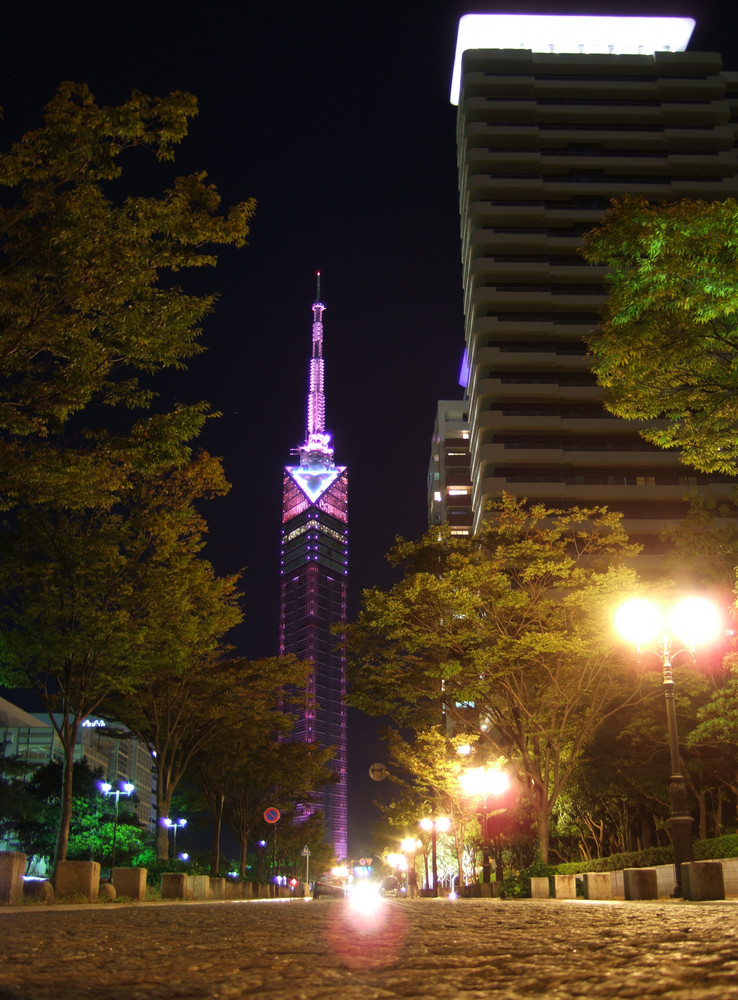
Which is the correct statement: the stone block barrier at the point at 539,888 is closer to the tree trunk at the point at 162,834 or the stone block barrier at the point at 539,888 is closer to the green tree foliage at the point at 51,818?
the tree trunk at the point at 162,834

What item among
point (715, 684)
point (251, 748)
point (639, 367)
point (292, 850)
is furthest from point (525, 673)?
point (292, 850)

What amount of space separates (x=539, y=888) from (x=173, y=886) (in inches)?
365

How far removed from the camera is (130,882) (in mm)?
19609

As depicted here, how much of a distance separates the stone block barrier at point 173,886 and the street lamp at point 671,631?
12.7 meters

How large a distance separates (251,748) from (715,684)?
19701mm

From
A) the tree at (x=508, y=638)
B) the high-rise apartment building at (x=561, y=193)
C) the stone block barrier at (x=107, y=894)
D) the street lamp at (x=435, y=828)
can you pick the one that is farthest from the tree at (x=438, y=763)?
the high-rise apartment building at (x=561, y=193)

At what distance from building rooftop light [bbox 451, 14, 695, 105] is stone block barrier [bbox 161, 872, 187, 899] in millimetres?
83071

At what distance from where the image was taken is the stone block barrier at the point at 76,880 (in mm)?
17109

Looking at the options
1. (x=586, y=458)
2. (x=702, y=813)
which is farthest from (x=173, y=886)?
(x=586, y=458)

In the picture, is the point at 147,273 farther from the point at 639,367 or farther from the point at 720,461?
the point at 720,461

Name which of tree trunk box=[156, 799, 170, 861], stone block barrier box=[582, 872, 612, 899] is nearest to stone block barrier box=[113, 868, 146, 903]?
tree trunk box=[156, 799, 170, 861]

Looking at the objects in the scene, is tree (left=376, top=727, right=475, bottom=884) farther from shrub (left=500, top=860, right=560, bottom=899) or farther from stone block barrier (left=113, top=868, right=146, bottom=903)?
stone block barrier (left=113, top=868, right=146, bottom=903)

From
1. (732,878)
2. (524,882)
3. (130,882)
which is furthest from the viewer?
(524,882)

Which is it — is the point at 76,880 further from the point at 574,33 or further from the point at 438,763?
the point at 574,33
